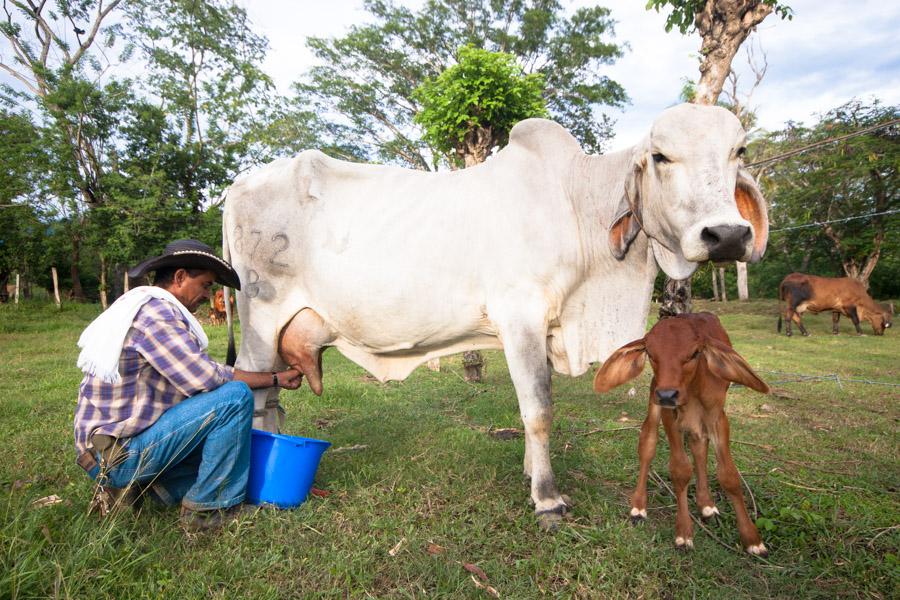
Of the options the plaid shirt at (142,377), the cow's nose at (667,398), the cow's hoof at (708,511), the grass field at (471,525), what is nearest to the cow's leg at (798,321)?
the grass field at (471,525)

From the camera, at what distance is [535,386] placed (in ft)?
9.10

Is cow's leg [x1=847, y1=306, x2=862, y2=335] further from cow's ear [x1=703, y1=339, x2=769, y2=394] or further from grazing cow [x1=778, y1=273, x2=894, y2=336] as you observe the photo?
cow's ear [x1=703, y1=339, x2=769, y2=394]

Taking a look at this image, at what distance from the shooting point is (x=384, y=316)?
3.12 metres

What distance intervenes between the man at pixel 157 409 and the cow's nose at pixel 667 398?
1.92 m

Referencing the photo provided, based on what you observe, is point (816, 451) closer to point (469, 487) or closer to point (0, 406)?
point (469, 487)

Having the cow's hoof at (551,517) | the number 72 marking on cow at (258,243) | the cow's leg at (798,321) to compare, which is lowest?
the cow's leg at (798,321)

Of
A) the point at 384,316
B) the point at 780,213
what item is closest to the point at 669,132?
the point at 384,316

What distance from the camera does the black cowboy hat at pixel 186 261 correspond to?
2584 mm

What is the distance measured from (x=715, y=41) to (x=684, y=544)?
4.18m

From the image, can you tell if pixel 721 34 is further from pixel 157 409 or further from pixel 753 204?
pixel 157 409

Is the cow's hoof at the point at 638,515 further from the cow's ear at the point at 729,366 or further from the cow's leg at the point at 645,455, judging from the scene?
the cow's ear at the point at 729,366

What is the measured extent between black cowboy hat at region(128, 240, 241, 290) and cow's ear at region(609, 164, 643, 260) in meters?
2.08

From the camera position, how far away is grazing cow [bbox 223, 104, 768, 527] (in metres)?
2.56

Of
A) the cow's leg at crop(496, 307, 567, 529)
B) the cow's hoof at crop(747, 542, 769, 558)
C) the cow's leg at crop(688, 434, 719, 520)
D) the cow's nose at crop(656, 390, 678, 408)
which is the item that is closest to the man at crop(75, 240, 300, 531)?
the cow's leg at crop(496, 307, 567, 529)
